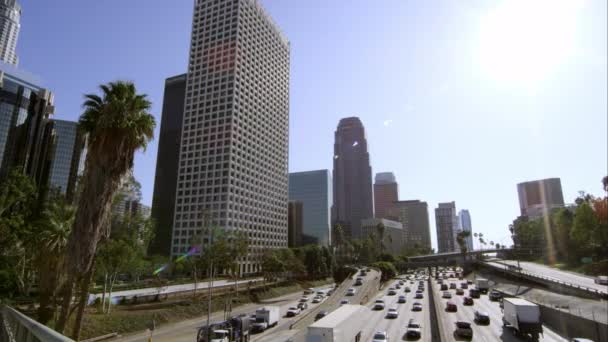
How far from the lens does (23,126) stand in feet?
310

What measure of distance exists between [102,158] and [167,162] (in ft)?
533

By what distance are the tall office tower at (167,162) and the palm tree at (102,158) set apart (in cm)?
13929

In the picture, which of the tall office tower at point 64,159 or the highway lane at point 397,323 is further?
the tall office tower at point 64,159

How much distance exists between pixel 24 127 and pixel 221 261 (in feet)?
238

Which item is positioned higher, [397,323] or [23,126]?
[23,126]

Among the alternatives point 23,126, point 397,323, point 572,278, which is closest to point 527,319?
point 397,323

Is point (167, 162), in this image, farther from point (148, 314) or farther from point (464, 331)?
point (464, 331)

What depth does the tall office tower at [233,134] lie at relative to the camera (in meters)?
140

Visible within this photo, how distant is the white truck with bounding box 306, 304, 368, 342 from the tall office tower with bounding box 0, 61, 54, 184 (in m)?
96.1

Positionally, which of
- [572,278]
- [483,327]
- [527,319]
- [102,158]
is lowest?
[483,327]

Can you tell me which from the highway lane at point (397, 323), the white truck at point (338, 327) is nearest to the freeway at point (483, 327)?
the highway lane at point (397, 323)

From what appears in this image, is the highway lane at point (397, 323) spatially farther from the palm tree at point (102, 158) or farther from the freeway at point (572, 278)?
the freeway at point (572, 278)

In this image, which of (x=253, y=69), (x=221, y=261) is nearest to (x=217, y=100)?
(x=253, y=69)

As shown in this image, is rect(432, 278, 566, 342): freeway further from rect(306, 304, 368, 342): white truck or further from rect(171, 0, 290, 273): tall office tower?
rect(171, 0, 290, 273): tall office tower
